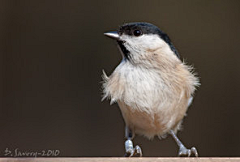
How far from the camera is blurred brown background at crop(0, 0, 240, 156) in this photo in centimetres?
299

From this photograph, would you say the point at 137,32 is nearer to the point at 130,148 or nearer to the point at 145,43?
the point at 145,43

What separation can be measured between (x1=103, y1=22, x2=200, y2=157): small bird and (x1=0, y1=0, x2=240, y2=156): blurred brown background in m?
1.11

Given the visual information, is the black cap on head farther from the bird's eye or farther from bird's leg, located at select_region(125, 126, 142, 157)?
bird's leg, located at select_region(125, 126, 142, 157)

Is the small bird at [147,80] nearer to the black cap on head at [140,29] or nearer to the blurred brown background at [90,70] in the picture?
the black cap on head at [140,29]

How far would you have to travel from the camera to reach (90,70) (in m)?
3.13

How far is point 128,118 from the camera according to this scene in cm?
193

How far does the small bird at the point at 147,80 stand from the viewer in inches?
70.8

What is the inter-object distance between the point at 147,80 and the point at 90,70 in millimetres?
1390

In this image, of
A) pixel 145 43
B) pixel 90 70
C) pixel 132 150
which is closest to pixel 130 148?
pixel 132 150

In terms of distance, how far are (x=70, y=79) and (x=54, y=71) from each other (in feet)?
0.49

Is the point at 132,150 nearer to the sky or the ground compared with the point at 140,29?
nearer to the ground

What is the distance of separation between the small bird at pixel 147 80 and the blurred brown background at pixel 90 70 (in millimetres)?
1112

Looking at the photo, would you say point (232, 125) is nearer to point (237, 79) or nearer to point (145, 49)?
point (237, 79)

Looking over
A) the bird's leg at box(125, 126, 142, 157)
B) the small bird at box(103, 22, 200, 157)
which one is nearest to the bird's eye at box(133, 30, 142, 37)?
the small bird at box(103, 22, 200, 157)
